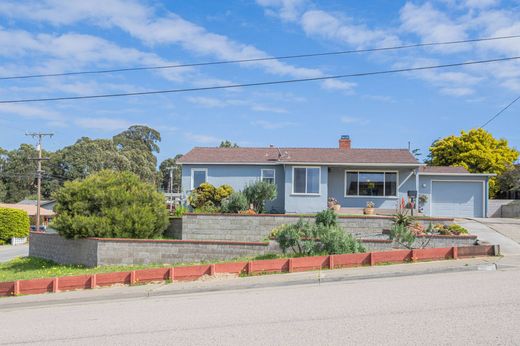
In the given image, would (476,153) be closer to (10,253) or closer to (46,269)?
(46,269)

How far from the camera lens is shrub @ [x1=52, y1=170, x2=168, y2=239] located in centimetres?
1794

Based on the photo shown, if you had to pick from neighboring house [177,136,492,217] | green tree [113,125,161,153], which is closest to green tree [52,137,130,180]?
green tree [113,125,161,153]

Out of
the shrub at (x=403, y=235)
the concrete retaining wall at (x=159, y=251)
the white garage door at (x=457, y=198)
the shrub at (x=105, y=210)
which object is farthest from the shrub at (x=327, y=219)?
the white garage door at (x=457, y=198)

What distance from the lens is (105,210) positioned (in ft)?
59.2

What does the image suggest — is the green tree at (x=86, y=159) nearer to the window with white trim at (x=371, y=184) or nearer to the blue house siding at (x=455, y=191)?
the window with white trim at (x=371, y=184)

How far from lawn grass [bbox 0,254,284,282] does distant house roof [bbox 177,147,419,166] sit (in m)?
8.14

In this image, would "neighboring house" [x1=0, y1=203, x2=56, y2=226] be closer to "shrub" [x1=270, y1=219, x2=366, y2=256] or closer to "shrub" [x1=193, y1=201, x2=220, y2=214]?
"shrub" [x1=193, y1=201, x2=220, y2=214]

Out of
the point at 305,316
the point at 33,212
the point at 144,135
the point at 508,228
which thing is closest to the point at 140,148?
the point at 144,135

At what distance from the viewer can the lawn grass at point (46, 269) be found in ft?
54.6

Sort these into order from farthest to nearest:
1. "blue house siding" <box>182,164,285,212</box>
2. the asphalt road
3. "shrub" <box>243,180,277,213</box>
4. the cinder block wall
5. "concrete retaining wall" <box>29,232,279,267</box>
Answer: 1. "blue house siding" <box>182,164,285,212</box>
2. "shrub" <box>243,180,277,213</box>
3. the cinder block wall
4. "concrete retaining wall" <box>29,232,279,267</box>
5. the asphalt road

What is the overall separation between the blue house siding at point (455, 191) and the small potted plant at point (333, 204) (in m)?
6.26

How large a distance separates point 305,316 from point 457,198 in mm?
22332

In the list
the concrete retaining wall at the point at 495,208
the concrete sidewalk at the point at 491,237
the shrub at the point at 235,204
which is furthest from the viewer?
the concrete retaining wall at the point at 495,208

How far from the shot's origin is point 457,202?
28.0 meters
